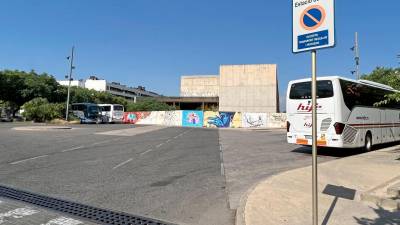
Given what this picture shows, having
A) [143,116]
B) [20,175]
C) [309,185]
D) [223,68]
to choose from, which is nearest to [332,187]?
[309,185]

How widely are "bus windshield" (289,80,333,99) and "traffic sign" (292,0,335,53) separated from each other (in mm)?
9842

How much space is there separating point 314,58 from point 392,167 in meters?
7.58

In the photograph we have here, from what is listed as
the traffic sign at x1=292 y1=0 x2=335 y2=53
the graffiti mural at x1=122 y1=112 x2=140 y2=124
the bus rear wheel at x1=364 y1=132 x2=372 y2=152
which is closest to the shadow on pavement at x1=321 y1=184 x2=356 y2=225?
the traffic sign at x1=292 y1=0 x2=335 y2=53

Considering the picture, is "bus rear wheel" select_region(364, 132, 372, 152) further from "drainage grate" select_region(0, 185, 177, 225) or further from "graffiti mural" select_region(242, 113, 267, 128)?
"graffiti mural" select_region(242, 113, 267, 128)

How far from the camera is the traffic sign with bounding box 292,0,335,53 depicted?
435 cm

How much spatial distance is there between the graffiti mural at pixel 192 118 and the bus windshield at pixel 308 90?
36192 mm

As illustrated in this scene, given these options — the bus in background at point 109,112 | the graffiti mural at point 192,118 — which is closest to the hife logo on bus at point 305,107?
the graffiti mural at point 192,118

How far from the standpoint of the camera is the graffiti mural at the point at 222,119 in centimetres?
4906

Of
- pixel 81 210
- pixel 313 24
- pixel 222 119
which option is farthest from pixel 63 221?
pixel 222 119

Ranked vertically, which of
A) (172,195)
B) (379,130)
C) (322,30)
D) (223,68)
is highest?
(223,68)

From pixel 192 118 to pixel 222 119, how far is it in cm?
484

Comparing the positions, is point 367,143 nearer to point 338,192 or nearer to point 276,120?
point 338,192

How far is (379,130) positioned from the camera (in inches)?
670

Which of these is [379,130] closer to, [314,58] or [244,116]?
[314,58]
